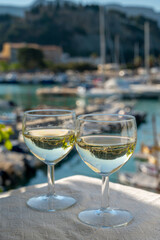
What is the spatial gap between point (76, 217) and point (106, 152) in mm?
100

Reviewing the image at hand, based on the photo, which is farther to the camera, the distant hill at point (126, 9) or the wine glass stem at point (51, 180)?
the distant hill at point (126, 9)

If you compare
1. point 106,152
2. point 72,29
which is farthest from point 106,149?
point 72,29

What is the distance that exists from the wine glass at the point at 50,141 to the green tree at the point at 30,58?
47413mm

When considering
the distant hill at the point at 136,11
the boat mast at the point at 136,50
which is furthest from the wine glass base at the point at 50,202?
the distant hill at the point at 136,11

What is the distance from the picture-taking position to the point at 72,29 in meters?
64.8

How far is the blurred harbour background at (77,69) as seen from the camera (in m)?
8.66

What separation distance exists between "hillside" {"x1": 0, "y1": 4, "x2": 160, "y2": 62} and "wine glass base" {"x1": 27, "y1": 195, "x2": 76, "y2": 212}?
59.2 metres

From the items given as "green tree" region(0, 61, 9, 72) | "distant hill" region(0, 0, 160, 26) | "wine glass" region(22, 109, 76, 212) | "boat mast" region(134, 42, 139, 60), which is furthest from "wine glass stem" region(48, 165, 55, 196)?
"distant hill" region(0, 0, 160, 26)

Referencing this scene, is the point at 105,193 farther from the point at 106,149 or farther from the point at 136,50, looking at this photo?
the point at 136,50

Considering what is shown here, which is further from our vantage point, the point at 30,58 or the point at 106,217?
the point at 30,58

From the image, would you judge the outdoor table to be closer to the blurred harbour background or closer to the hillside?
the blurred harbour background

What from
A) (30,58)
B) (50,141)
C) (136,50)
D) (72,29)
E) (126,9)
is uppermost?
(126,9)

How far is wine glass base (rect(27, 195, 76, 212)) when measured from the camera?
1.63 feet

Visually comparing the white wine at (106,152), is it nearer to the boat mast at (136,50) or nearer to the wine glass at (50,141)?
the wine glass at (50,141)
